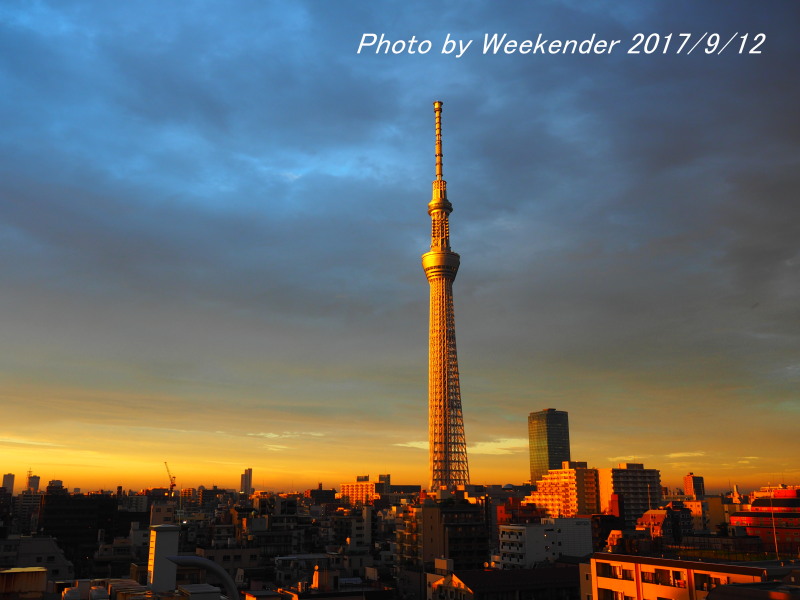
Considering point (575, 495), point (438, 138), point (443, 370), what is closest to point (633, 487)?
point (575, 495)

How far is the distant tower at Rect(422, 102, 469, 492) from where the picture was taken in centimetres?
14925

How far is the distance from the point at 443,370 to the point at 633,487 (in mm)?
63467

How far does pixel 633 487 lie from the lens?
174 m

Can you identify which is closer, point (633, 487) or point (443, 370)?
point (443, 370)

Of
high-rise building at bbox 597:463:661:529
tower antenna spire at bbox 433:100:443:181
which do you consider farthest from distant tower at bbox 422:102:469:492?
high-rise building at bbox 597:463:661:529

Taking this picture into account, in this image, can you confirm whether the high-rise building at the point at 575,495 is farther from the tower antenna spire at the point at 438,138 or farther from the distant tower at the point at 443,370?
the tower antenna spire at the point at 438,138

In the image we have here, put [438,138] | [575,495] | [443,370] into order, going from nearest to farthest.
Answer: [443,370], [438,138], [575,495]

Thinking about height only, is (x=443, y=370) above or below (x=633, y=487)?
above

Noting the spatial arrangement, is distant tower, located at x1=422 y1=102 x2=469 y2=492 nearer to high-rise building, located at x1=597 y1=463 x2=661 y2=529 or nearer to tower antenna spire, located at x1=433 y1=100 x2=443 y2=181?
tower antenna spire, located at x1=433 y1=100 x2=443 y2=181

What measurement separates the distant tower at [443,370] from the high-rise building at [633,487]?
46399 millimetres

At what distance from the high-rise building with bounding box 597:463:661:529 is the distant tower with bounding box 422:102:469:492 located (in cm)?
4640

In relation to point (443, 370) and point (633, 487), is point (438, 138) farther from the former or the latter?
point (633, 487)

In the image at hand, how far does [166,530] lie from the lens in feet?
65.0

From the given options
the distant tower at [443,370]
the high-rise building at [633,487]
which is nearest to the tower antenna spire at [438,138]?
the distant tower at [443,370]
